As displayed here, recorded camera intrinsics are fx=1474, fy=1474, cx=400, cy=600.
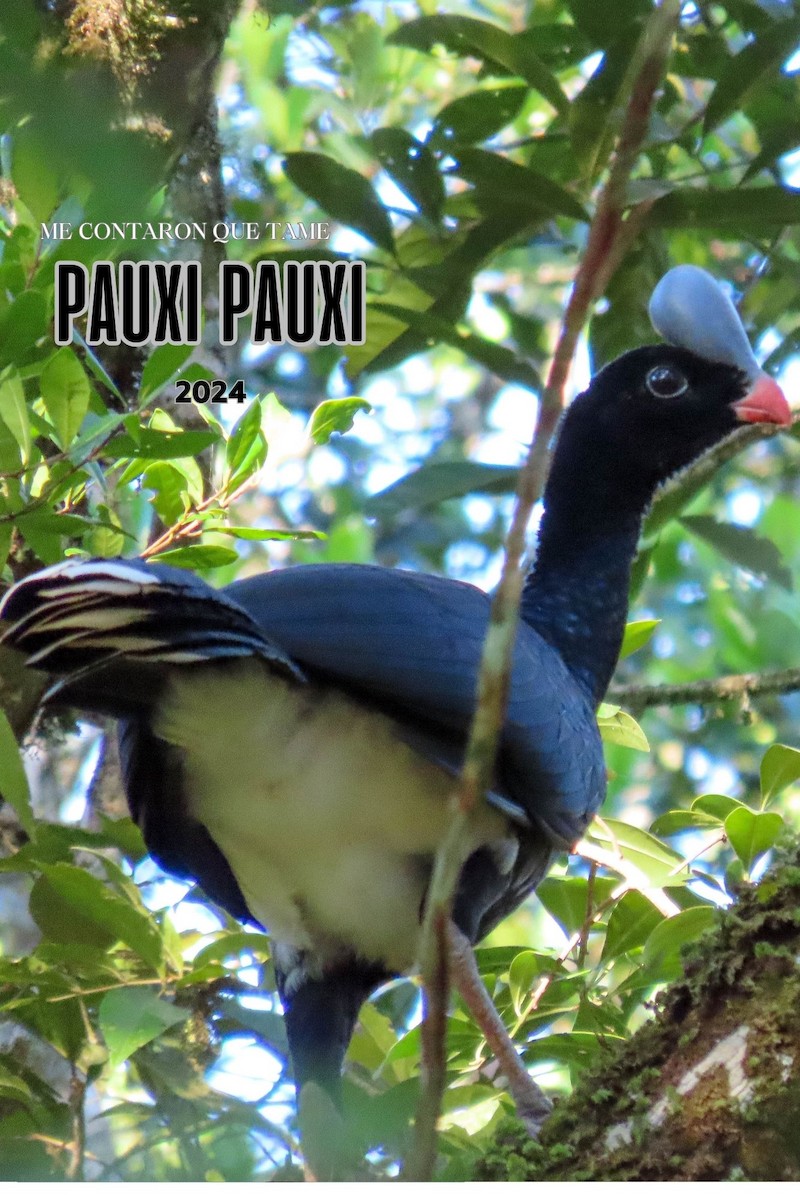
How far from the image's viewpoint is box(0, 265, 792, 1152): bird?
7.20ft

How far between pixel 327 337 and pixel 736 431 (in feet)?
3.25

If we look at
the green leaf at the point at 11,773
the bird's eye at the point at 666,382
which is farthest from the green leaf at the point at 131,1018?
the bird's eye at the point at 666,382

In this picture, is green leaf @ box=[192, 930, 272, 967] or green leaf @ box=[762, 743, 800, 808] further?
green leaf @ box=[762, 743, 800, 808]

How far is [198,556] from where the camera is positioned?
2443 millimetres

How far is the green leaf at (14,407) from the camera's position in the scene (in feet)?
7.32

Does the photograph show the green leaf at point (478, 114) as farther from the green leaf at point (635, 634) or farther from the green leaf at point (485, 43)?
the green leaf at point (635, 634)

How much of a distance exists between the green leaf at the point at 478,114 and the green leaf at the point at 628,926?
1.98m

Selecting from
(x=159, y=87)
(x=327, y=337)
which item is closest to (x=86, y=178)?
(x=159, y=87)

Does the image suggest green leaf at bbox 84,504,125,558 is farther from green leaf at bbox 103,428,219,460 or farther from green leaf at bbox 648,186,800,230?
green leaf at bbox 648,186,800,230

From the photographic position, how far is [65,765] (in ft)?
15.6

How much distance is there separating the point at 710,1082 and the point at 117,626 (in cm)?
94

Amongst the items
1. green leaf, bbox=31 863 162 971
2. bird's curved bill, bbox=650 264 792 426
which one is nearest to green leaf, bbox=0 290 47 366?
green leaf, bbox=31 863 162 971

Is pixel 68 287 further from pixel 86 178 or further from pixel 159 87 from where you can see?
pixel 86 178

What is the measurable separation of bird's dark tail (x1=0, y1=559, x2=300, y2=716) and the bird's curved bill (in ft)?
4.69
